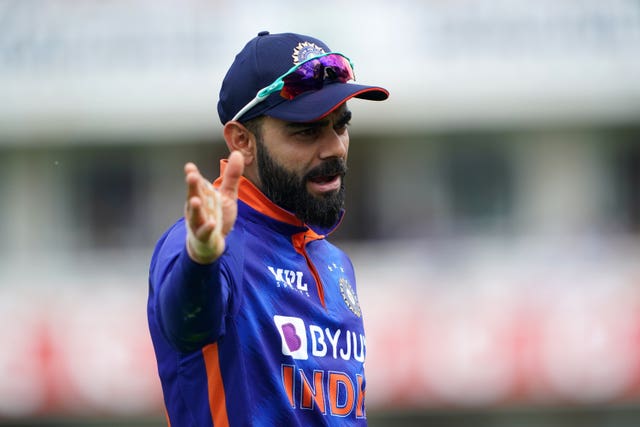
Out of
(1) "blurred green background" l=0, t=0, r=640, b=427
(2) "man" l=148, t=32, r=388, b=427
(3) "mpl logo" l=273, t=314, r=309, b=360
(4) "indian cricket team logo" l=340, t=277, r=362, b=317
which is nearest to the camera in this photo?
(2) "man" l=148, t=32, r=388, b=427

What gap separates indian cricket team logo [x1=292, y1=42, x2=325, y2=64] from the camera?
331 centimetres

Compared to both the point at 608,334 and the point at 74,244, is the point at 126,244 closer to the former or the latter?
the point at 74,244

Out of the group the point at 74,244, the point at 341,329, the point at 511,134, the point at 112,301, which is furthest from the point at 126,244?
the point at 341,329

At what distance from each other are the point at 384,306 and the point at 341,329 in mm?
10574

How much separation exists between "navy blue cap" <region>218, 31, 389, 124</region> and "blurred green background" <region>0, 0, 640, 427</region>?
10214 mm

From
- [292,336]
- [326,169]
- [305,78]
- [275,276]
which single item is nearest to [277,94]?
[305,78]

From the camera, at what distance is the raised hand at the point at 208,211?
259 cm

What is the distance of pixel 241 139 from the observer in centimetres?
333

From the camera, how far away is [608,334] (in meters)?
13.4

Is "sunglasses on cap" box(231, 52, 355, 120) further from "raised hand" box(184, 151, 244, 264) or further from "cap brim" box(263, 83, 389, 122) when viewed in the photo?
"raised hand" box(184, 151, 244, 264)

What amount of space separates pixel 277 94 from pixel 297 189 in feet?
0.81

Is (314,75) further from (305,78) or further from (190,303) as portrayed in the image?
(190,303)

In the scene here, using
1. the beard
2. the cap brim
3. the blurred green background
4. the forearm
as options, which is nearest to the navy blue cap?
the cap brim

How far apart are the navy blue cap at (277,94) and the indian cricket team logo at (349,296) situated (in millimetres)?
531
